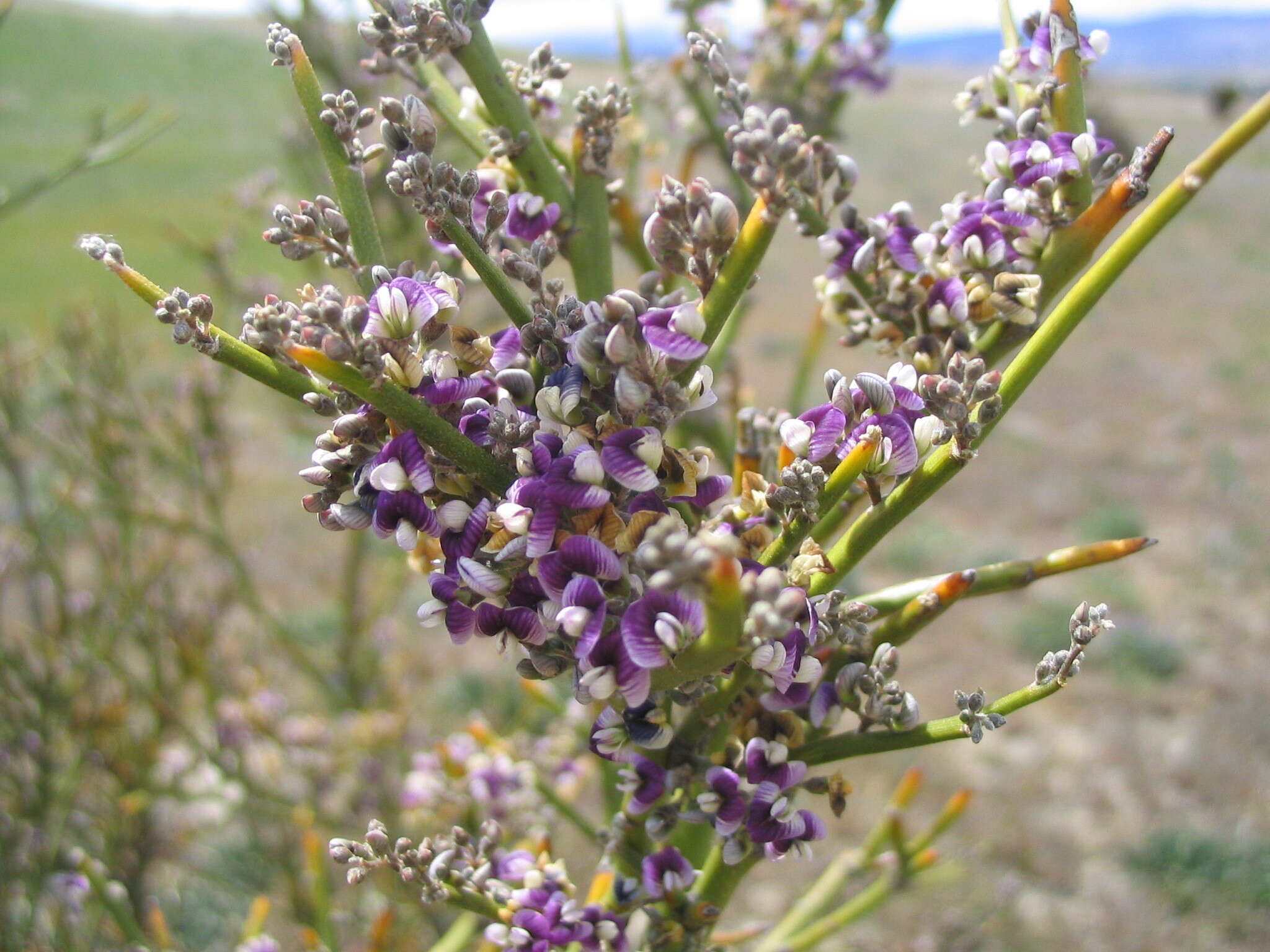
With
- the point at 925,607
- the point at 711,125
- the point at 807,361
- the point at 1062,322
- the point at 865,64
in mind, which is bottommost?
the point at 925,607

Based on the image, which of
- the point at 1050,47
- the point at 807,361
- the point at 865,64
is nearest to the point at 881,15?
the point at 865,64

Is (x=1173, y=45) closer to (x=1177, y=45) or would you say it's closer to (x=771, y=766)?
(x=1177, y=45)

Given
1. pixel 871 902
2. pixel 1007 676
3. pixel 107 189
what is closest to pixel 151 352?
pixel 871 902

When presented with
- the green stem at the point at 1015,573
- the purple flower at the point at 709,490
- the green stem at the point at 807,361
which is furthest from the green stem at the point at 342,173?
the green stem at the point at 807,361

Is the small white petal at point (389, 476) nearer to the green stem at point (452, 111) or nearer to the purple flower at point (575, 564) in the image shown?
the purple flower at point (575, 564)

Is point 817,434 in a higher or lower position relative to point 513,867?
higher

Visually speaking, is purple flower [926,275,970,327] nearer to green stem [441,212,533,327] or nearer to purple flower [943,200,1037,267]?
purple flower [943,200,1037,267]

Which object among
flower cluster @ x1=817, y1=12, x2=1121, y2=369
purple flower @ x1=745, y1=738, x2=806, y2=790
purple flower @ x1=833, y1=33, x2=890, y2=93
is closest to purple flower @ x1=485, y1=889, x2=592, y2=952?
purple flower @ x1=745, y1=738, x2=806, y2=790
